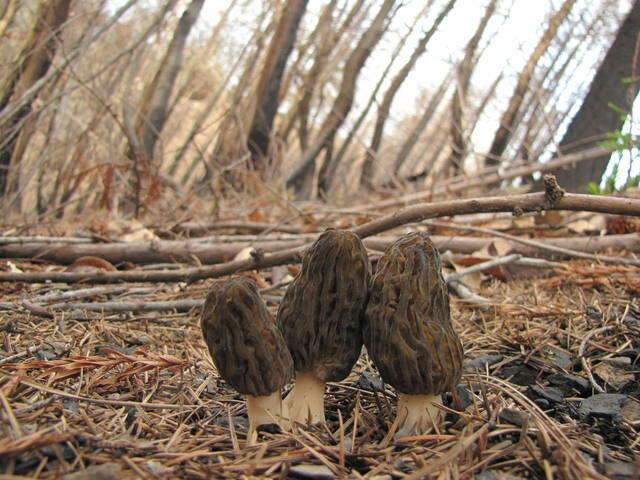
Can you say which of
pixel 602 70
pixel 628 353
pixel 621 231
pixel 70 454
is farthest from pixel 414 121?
pixel 70 454

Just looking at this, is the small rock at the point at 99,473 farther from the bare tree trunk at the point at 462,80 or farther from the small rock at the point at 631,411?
the bare tree trunk at the point at 462,80

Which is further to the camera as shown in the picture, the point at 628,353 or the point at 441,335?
the point at 628,353

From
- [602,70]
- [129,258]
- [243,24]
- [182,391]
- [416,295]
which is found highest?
[243,24]

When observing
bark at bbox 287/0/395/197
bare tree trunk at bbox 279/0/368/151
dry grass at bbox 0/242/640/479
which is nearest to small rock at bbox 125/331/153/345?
dry grass at bbox 0/242/640/479

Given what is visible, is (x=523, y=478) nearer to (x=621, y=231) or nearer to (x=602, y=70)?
(x=621, y=231)

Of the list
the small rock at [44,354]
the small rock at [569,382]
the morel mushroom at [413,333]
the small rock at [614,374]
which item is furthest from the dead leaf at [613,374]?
the small rock at [44,354]

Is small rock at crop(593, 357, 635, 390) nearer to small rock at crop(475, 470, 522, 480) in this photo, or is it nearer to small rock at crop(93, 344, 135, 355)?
small rock at crop(475, 470, 522, 480)
